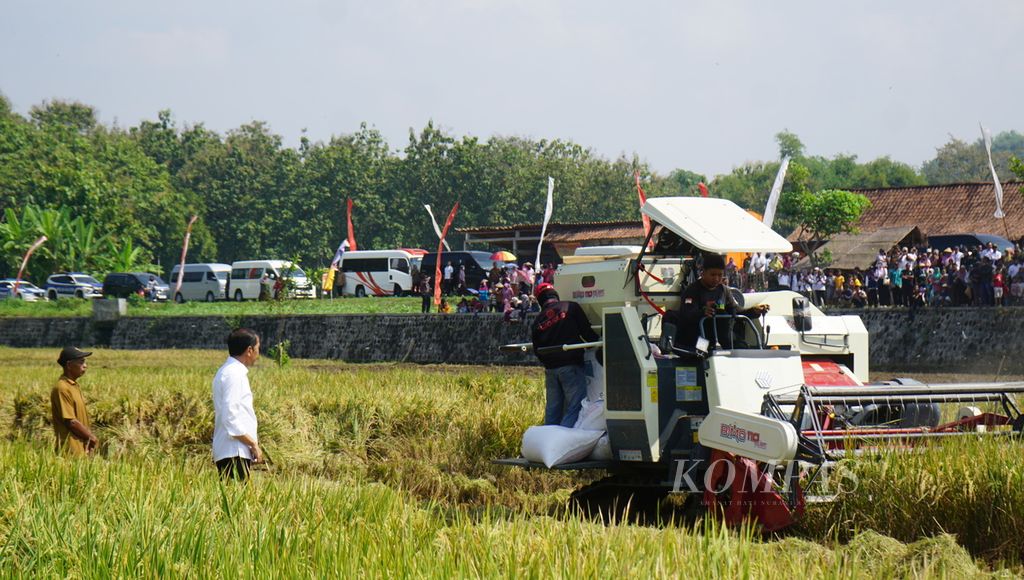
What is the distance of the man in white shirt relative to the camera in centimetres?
905

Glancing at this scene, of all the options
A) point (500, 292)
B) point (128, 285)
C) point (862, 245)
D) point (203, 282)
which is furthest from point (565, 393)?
point (203, 282)

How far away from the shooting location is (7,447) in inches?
423

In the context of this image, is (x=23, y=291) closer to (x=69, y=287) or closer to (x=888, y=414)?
(x=69, y=287)

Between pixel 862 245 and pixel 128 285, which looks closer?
pixel 862 245

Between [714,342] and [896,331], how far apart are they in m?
21.1

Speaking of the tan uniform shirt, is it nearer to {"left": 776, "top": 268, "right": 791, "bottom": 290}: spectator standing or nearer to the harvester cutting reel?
the harvester cutting reel

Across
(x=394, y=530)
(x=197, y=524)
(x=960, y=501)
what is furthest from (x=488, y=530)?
(x=960, y=501)

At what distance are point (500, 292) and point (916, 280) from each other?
12.7 metres

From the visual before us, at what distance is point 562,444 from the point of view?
10.6 m

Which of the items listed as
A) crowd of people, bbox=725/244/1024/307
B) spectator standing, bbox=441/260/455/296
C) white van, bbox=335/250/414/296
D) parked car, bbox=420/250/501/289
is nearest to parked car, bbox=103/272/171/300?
white van, bbox=335/250/414/296

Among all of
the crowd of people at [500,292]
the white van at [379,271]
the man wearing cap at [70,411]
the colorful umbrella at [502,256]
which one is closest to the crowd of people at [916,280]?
the crowd of people at [500,292]

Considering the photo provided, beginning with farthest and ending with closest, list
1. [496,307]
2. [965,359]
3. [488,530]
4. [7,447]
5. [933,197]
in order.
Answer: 1. [933,197]
2. [496,307]
3. [965,359]
4. [7,447]
5. [488,530]

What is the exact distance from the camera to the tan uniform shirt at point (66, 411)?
10.9m

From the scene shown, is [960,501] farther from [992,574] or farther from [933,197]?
[933,197]
